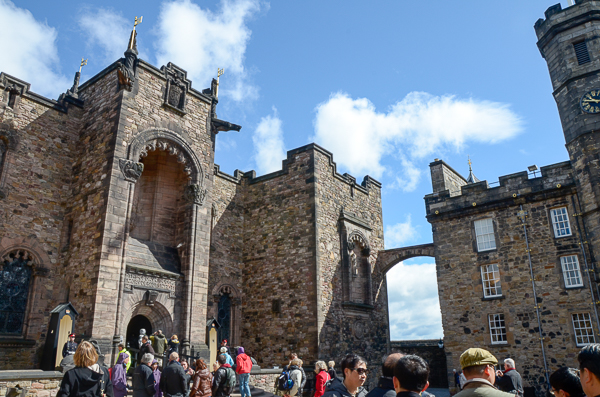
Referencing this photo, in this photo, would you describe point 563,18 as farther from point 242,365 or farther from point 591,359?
point 591,359

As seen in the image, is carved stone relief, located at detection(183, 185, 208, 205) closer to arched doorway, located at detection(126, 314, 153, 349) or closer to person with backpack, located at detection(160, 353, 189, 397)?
arched doorway, located at detection(126, 314, 153, 349)

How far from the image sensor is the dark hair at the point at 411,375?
3188mm

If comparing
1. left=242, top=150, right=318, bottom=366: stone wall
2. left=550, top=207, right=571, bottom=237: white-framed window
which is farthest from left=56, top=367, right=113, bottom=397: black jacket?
left=550, top=207, right=571, bottom=237: white-framed window

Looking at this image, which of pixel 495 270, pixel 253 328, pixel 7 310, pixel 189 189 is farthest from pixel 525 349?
pixel 7 310

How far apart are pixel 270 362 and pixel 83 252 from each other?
30.8 ft

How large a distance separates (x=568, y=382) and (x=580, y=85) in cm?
1968

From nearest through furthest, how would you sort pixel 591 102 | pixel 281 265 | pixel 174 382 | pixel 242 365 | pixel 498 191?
pixel 174 382, pixel 242 365, pixel 591 102, pixel 498 191, pixel 281 265

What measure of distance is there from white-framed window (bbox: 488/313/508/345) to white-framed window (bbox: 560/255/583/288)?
2937 millimetres

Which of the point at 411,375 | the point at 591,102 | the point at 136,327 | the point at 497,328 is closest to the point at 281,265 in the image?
the point at 136,327

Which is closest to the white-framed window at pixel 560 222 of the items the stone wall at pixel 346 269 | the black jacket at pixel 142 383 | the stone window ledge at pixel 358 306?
the stone wall at pixel 346 269

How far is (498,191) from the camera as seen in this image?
67.6ft

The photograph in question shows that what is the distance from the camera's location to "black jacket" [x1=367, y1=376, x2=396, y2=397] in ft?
11.5

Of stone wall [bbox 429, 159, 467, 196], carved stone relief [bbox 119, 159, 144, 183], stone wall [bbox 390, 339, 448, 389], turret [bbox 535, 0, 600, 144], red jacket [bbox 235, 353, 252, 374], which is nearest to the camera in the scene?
red jacket [bbox 235, 353, 252, 374]

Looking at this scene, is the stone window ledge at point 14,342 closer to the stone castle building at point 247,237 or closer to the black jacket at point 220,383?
the stone castle building at point 247,237
